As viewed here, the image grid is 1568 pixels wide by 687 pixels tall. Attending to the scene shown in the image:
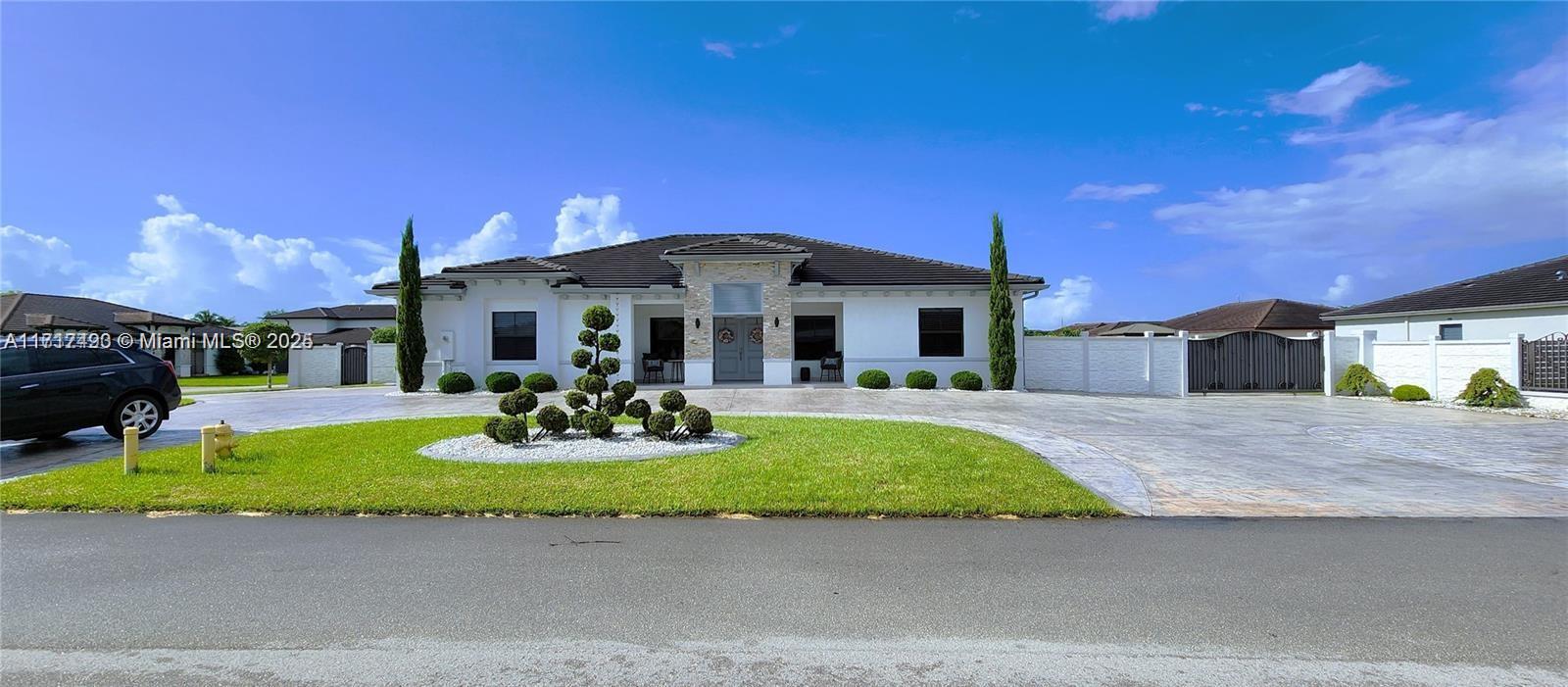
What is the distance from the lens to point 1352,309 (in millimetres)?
23297

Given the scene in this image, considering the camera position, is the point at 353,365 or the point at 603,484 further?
the point at 353,365

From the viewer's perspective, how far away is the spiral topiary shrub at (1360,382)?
1742 cm

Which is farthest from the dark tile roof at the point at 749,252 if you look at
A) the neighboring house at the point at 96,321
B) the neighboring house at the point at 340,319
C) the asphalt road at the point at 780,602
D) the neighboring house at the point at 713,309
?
the neighboring house at the point at 340,319

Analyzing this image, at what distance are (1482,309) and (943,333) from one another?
1570 cm

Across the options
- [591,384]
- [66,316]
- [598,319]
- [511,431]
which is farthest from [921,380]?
[66,316]

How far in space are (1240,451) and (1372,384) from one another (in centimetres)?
1337

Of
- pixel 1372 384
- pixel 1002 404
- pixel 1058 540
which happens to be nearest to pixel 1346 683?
pixel 1058 540

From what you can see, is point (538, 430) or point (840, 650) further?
point (538, 430)

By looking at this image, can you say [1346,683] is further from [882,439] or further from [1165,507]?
[882,439]

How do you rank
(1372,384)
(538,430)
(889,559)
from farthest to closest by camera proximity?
(1372,384), (538,430), (889,559)

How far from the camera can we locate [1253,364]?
18672mm

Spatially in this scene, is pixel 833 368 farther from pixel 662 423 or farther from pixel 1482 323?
pixel 1482 323

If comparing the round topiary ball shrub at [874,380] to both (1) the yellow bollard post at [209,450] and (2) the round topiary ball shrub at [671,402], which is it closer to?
(2) the round topiary ball shrub at [671,402]

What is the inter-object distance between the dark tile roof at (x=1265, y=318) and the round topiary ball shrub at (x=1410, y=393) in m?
11.1
